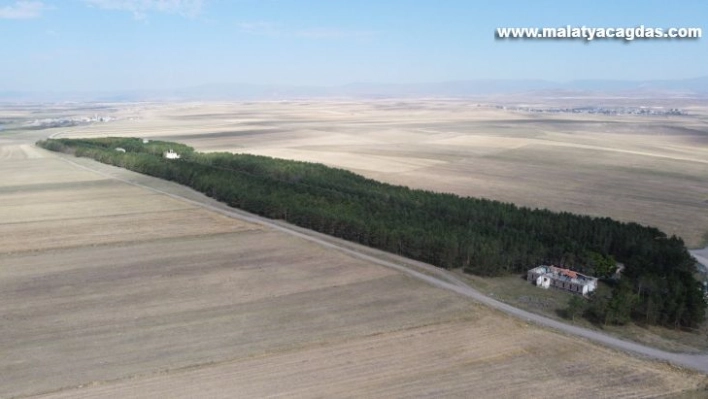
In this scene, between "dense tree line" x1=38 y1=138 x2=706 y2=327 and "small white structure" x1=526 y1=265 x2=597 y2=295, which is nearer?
"dense tree line" x1=38 y1=138 x2=706 y2=327

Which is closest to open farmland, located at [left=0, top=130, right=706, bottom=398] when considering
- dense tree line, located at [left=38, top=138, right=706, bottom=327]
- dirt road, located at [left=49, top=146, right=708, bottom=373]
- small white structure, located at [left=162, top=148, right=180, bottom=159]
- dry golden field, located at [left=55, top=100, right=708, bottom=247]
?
dirt road, located at [left=49, top=146, right=708, bottom=373]

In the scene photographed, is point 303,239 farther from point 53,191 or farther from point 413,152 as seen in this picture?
point 413,152

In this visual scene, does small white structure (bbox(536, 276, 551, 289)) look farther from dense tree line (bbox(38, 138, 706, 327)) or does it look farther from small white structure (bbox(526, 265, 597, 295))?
dense tree line (bbox(38, 138, 706, 327))

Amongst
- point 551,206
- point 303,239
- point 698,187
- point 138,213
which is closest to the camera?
point 303,239

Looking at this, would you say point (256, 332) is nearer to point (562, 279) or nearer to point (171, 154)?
point (562, 279)

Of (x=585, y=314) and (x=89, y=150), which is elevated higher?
(x=89, y=150)

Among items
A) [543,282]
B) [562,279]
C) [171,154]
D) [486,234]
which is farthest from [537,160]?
[543,282]

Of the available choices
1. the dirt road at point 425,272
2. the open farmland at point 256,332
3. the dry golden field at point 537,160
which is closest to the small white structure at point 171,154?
the dry golden field at point 537,160

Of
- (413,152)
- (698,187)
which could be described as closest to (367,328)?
(698,187)
